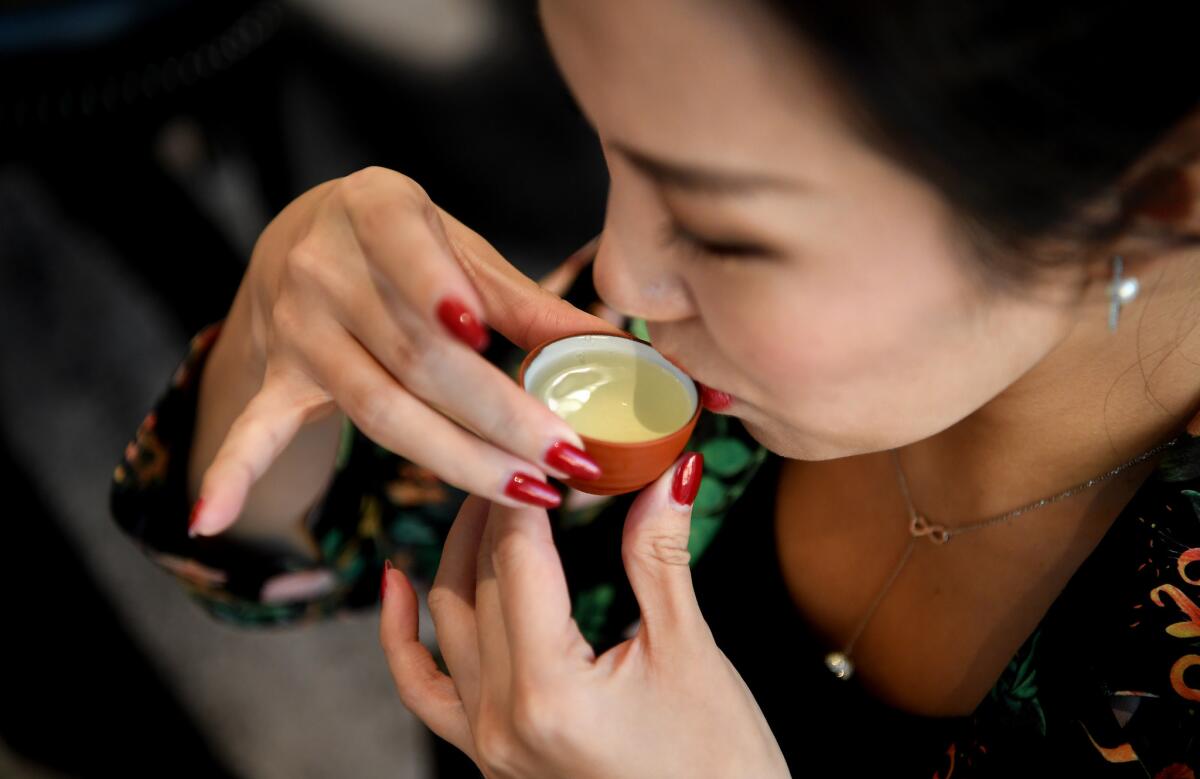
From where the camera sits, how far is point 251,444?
985mm

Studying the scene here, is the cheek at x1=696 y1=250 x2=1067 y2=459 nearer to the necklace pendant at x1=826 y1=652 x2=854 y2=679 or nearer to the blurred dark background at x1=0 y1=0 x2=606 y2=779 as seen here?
the necklace pendant at x1=826 y1=652 x2=854 y2=679

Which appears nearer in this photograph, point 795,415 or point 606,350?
point 795,415

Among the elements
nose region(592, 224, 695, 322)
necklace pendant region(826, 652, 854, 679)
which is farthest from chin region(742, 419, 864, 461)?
necklace pendant region(826, 652, 854, 679)

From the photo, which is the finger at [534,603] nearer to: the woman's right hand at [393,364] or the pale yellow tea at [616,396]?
the woman's right hand at [393,364]

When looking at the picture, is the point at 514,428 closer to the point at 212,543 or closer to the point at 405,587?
the point at 405,587

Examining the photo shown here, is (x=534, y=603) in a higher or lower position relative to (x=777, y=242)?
lower

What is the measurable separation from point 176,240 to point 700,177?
2417 mm

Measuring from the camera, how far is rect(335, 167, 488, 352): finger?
86cm

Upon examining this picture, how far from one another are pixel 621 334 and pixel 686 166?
37 cm

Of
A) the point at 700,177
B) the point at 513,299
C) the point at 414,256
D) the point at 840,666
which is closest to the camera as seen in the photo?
the point at 700,177

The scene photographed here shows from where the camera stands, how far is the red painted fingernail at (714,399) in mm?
994

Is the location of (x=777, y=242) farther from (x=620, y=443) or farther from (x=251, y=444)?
(x=251, y=444)

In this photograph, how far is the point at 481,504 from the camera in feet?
3.54

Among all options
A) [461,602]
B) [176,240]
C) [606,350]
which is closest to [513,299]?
[606,350]
